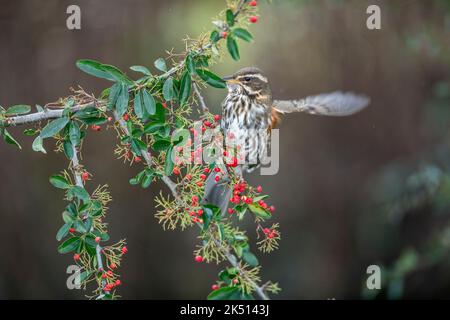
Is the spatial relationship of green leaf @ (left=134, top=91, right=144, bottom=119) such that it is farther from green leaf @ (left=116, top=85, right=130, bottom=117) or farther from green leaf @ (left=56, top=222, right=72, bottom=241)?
green leaf @ (left=56, top=222, right=72, bottom=241)

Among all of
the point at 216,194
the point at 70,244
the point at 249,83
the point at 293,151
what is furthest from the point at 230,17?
the point at 293,151

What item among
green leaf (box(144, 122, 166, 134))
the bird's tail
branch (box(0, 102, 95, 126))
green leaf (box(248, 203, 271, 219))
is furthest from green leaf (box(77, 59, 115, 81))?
the bird's tail

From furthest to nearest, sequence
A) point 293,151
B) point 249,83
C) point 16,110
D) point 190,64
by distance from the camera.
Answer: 1. point 293,151
2. point 249,83
3. point 16,110
4. point 190,64

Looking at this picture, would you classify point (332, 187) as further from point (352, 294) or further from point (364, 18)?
point (364, 18)

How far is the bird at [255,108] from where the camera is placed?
10.7 feet

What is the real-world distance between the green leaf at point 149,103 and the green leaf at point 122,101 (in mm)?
58

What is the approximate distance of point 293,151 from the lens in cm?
580

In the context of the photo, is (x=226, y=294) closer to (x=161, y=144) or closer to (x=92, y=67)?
(x=161, y=144)

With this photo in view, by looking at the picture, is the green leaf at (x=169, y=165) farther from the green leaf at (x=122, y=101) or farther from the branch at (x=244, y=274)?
the branch at (x=244, y=274)

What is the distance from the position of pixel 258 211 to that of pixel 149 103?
544mm

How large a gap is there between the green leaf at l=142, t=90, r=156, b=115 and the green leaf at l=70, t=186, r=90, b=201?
0.35 metres

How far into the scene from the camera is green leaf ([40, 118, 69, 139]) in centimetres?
222

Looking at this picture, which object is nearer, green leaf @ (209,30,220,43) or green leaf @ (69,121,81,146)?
green leaf @ (209,30,220,43)

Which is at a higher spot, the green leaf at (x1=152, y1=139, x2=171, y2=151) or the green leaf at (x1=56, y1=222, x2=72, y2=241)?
the green leaf at (x1=152, y1=139, x2=171, y2=151)
